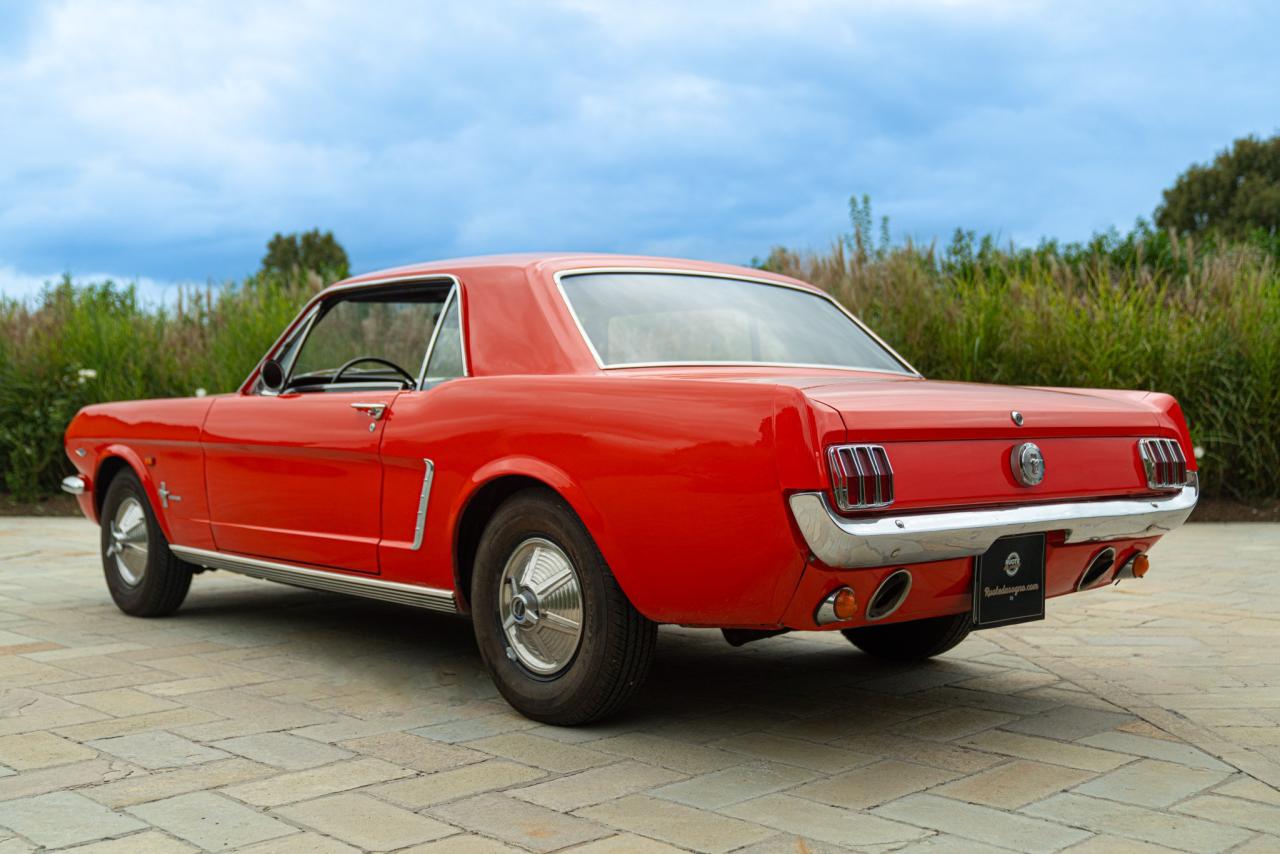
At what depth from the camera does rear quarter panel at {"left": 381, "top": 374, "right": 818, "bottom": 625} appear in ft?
11.5

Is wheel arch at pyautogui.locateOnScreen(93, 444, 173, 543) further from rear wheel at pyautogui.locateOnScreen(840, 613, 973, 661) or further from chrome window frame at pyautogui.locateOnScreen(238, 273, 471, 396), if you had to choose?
rear wheel at pyautogui.locateOnScreen(840, 613, 973, 661)

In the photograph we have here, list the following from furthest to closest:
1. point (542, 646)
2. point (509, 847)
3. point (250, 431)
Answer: point (250, 431) < point (542, 646) < point (509, 847)

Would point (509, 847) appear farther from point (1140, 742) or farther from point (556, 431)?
point (1140, 742)

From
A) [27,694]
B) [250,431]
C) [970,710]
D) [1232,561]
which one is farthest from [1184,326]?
[27,694]

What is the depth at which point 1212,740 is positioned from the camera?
13.2ft

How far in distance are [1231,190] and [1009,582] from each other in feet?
151

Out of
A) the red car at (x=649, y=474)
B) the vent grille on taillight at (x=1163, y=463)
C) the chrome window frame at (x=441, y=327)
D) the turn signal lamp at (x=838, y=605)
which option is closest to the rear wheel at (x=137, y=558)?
the red car at (x=649, y=474)

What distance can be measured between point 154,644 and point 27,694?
1.00 m

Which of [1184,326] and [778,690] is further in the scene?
[1184,326]

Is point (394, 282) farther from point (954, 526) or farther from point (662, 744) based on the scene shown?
point (954, 526)

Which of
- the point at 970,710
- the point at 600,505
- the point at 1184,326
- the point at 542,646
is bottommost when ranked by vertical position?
the point at 970,710

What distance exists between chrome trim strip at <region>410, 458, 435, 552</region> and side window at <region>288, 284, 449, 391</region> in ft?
2.04

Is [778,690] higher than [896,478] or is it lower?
lower

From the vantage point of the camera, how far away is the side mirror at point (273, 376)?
5.72m
